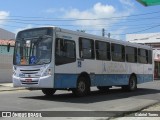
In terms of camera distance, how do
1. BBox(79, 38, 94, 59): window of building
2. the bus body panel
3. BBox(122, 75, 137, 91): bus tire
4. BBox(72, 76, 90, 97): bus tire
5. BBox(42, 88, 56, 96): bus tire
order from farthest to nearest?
BBox(122, 75, 137, 91): bus tire
BBox(42, 88, 56, 96): bus tire
BBox(79, 38, 94, 59): window of building
BBox(72, 76, 90, 97): bus tire
the bus body panel

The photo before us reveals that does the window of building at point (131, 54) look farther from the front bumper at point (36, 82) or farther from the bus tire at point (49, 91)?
the front bumper at point (36, 82)

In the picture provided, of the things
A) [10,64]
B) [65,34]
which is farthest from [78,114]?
[10,64]

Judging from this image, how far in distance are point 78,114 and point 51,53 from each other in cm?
477

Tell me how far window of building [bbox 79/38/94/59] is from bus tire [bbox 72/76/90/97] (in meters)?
1.11

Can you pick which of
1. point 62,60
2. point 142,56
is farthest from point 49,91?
point 142,56

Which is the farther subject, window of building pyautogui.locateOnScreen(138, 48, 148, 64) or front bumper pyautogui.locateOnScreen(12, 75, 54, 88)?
window of building pyautogui.locateOnScreen(138, 48, 148, 64)

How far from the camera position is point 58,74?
17.5m

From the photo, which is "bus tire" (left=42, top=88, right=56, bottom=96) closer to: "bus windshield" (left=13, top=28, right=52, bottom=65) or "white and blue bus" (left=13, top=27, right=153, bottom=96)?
"white and blue bus" (left=13, top=27, right=153, bottom=96)

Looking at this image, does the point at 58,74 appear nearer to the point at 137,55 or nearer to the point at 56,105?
the point at 56,105

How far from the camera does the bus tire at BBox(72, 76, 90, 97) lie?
19031 mm

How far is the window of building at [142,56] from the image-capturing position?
1032 inches

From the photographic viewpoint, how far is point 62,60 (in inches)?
703

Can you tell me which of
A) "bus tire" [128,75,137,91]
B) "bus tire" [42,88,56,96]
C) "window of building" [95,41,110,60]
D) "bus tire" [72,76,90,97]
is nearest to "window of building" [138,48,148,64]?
"bus tire" [128,75,137,91]

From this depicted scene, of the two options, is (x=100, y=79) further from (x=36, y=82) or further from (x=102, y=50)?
(x=36, y=82)
